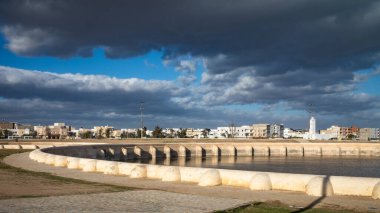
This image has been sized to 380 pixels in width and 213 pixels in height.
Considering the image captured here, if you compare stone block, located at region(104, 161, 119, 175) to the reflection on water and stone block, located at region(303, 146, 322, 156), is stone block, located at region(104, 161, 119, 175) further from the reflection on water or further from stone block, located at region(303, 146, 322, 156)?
stone block, located at region(303, 146, 322, 156)

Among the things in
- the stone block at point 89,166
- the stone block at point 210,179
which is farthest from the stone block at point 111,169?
the stone block at point 210,179

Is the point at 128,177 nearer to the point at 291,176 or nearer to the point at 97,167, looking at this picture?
the point at 97,167

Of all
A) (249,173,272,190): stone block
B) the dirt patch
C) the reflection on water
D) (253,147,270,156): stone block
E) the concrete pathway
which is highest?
(249,173,272,190): stone block

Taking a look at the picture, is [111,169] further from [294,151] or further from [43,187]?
[294,151]

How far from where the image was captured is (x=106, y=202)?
1402 centimetres

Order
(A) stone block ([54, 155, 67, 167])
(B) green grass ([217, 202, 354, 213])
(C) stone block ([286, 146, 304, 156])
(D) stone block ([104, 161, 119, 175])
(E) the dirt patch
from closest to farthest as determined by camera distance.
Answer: (B) green grass ([217, 202, 354, 213])
(E) the dirt patch
(D) stone block ([104, 161, 119, 175])
(A) stone block ([54, 155, 67, 167])
(C) stone block ([286, 146, 304, 156])

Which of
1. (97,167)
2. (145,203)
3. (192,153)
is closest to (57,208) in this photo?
(145,203)

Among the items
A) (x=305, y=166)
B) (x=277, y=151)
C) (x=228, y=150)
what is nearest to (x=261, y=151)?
(x=277, y=151)

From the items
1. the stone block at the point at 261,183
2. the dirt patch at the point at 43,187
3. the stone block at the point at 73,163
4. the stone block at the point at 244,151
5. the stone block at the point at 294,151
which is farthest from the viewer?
the stone block at the point at 294,151

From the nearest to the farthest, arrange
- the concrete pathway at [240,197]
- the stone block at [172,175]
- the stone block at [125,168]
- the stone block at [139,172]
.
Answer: the concrete pathway at [240,197] < the stone block at [172,175] < the stone block at [139,172] < the stone block at [125,168]

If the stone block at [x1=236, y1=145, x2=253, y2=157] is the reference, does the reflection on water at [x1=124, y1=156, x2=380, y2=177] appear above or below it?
below

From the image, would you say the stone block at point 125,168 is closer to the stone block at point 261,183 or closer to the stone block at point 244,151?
the stone block at point 261,183

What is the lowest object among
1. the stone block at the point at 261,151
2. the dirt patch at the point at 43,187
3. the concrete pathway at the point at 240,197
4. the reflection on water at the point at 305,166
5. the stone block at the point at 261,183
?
the reflection on water at the point at 305,166

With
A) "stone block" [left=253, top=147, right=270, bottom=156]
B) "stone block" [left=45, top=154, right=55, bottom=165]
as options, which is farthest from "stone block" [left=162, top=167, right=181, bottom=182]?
"stone block" [left=253, top=147, right=270, bottom=156]
